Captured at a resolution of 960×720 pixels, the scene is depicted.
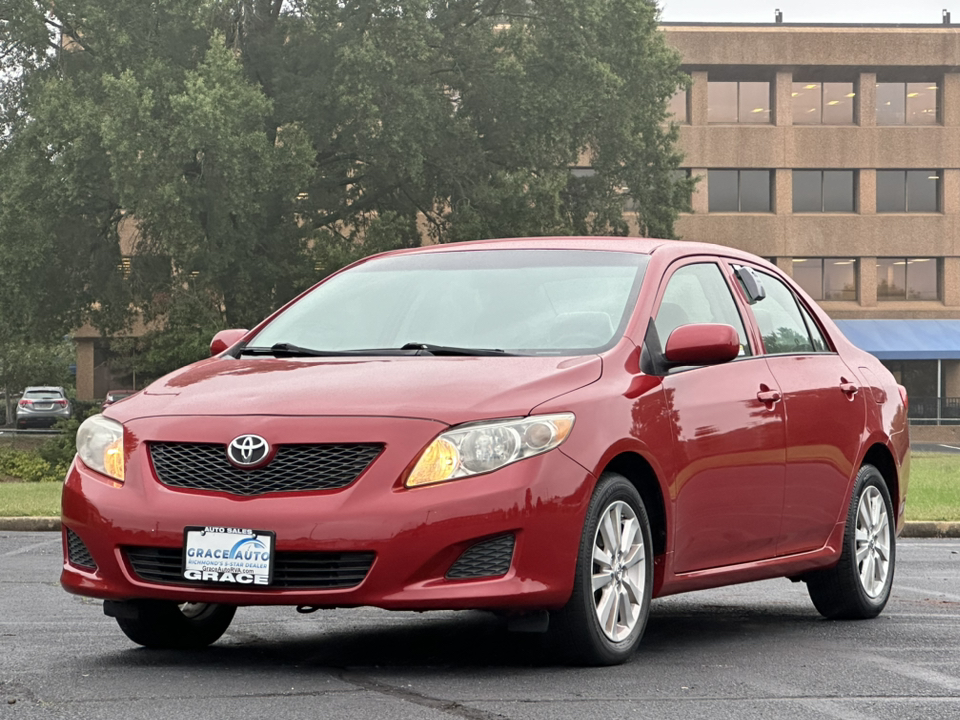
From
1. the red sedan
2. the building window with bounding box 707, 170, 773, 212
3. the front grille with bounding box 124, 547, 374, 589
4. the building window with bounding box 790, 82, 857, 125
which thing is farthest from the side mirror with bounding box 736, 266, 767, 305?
the building window with bounding box 790, 82, 857, 125

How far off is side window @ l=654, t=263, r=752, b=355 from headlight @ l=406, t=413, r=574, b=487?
1257mm

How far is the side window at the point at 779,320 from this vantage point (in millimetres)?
7801

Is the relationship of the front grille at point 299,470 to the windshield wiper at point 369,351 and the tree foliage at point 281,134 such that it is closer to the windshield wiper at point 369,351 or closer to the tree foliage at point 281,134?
the windshield wiper at point 369,351

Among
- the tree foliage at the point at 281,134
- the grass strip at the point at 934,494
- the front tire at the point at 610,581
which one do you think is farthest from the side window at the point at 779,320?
the tree foliage at the point at 281,134

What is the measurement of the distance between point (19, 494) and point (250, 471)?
14609mm

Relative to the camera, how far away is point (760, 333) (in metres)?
7.71

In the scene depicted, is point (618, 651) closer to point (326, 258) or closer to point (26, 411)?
point (326, 258)

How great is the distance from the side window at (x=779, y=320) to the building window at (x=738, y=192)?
55147 mm

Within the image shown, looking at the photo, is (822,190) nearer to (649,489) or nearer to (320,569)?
(649,489)

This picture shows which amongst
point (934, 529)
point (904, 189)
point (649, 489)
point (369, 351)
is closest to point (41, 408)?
point (904, 189)

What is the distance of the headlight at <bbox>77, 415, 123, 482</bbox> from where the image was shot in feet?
20.1

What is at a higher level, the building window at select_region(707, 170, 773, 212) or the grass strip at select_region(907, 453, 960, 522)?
the building window at select_region(707, 170, 773, 212)

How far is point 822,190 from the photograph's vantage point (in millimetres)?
63219

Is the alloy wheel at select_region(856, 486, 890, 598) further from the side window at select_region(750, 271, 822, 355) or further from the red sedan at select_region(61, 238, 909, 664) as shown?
the side window at select_region(750, 271, 822, 355)
